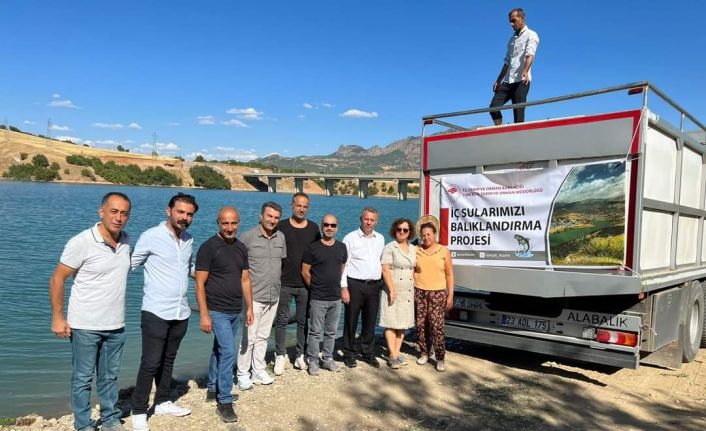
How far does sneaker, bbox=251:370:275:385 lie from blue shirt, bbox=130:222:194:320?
1.61 m

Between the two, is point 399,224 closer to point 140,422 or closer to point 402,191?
point 140,422

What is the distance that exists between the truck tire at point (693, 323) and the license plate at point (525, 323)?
213 centimetres

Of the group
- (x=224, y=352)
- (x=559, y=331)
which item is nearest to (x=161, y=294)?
(x=224, y=352)

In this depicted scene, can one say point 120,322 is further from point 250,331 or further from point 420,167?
point 420,167

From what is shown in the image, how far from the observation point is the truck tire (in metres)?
6.89

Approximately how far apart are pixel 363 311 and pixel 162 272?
9.66 ft

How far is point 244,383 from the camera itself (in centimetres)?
559

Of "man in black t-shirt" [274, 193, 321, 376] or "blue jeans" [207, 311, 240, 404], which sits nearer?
"blue jeans" [207, 311, 240, 404]

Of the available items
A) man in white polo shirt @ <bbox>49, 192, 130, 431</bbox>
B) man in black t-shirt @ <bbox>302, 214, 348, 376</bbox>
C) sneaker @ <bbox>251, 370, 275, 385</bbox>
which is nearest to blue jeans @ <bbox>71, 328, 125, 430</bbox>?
man in white polo shirt @ <bbox>49, 192, 130, 431</bbox>

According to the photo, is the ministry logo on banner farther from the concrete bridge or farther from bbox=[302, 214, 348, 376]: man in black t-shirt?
the concrete bridge

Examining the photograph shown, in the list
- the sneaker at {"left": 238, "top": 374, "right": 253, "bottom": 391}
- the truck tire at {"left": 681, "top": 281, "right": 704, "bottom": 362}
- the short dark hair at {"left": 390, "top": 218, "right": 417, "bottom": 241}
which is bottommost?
the sneaker at {"left": 238, "top": 374, "right": 253, "bottom": 391}

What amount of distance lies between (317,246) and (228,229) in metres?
1.52

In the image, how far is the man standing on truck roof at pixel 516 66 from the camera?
289 inches

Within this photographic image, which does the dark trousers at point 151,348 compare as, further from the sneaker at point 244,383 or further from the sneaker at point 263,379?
the sneaker at point 263,379
